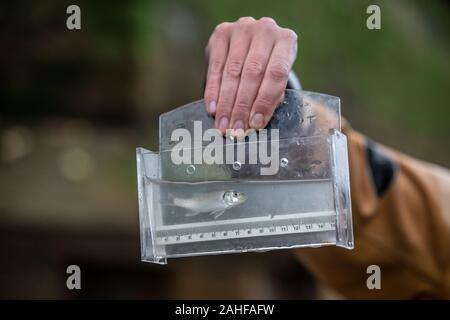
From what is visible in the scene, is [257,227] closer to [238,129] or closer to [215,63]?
[238,129]

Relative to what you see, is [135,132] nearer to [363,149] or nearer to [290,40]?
[363,149]

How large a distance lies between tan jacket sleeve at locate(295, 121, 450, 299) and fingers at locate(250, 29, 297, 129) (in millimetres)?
704

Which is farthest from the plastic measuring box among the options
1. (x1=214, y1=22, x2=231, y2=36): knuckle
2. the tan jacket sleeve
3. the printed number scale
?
the tan jacket sleeve

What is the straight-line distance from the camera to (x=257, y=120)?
2.90ft

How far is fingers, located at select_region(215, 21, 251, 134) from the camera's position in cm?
90

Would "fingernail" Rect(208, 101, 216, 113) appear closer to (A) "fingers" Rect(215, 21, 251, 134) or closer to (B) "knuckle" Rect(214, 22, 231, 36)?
(A) "fingers" Rect(215, 21, 251, 134)

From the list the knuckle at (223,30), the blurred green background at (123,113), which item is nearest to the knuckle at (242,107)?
the knuckle at (223,30)

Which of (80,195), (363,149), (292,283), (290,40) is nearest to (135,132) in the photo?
(80,195)

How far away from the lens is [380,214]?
166cm

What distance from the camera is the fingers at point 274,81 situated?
887 millimetres

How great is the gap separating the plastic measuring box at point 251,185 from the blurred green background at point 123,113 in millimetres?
2051

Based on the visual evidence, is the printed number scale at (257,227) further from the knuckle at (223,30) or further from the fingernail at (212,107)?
the knuckle at (223,30)

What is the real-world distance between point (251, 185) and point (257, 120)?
0.23ft

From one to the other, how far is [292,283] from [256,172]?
7.89ft
